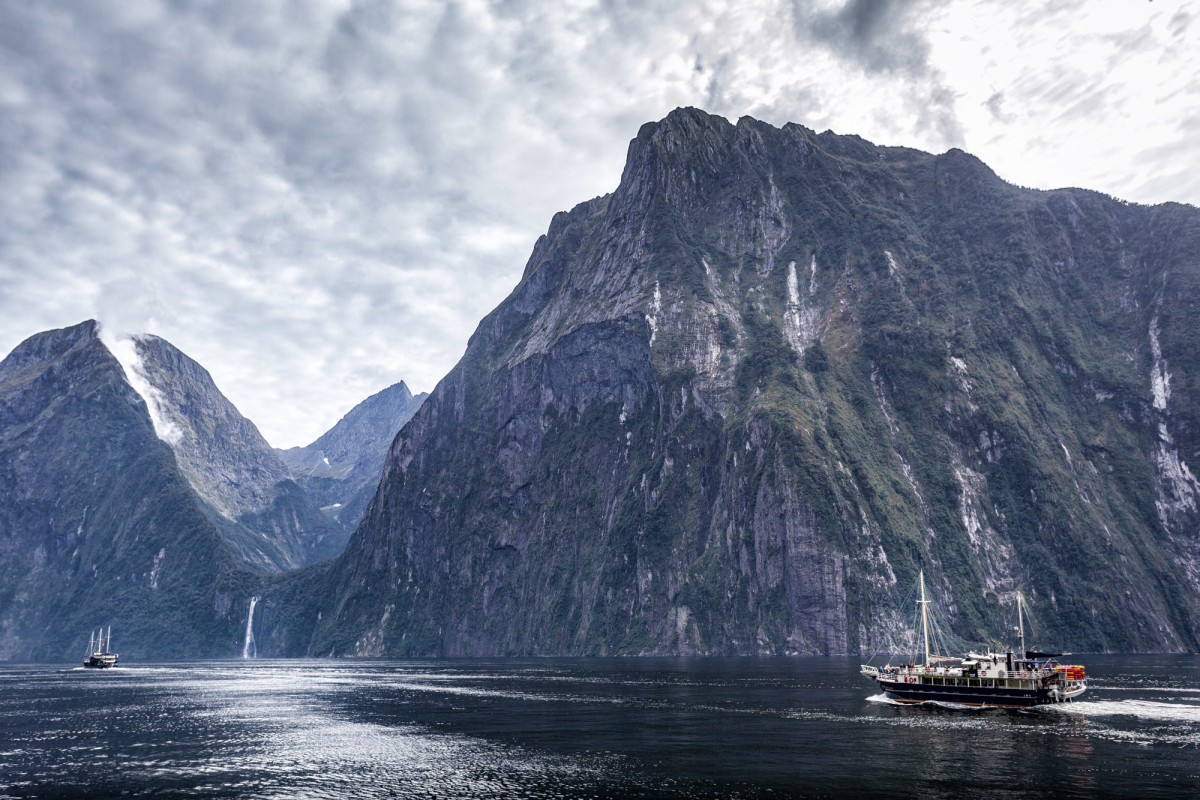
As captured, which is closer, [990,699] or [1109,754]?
[1109,754]

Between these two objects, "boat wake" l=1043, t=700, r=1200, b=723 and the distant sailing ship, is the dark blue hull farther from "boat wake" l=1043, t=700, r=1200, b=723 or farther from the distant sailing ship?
"boat wake" l=1043, t=700, r=1200, b=723

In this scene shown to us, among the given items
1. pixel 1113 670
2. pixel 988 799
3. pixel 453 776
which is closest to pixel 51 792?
pixel 453 776

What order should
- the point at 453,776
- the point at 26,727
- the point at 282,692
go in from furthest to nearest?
the point at 282,692 < the point at 26,727 < the point at 453,776

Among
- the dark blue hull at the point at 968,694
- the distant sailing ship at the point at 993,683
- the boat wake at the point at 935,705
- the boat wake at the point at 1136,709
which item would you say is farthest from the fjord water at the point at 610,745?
the distant sailing ship at the point at 993,683

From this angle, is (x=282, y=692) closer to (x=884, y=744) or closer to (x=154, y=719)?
(x=154, y=719)

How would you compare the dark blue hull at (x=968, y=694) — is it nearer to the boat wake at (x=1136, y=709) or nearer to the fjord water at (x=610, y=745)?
the fjord water at (x=610, y=745)

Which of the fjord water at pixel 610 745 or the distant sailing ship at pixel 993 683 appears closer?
the fjord water at pixel 610 745

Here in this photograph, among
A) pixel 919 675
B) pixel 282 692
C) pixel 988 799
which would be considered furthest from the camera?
pixel 282 692
